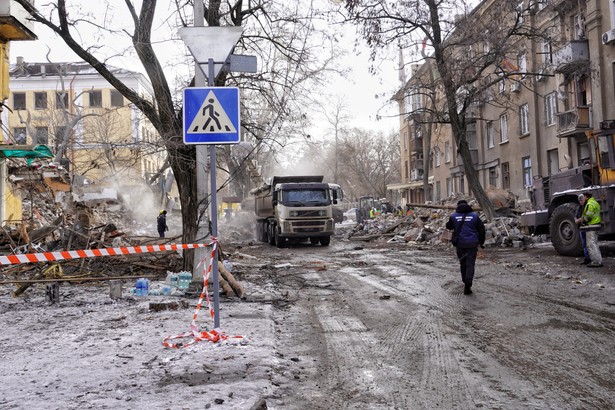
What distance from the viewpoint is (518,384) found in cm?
471

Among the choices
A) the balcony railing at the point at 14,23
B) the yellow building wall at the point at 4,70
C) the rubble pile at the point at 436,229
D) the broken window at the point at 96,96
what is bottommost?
the rubble pile at the point at 436,229

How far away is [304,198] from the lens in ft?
82.2

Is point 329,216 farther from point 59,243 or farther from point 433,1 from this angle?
point 59,243

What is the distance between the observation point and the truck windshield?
24.8 m

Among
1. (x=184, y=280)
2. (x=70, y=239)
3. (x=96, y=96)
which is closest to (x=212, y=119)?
(x=184, y=280)

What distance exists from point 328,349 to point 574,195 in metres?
11.7

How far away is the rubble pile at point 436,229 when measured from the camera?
20750 millimetres

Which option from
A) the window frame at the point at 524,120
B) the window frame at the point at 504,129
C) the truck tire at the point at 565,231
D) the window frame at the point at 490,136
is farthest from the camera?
the window frame at the point at 490,136

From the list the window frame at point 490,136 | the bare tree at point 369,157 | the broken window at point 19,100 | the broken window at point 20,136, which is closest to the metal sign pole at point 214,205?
the broken window at point 20,136

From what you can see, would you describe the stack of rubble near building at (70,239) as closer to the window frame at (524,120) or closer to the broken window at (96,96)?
the window frame at (524,120)

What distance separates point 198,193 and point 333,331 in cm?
465

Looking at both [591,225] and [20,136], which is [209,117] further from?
[20,136]

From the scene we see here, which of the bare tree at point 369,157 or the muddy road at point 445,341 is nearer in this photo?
the muddy road at point 445,341

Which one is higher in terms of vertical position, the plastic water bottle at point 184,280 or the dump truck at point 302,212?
the dump truck at point 302,212
